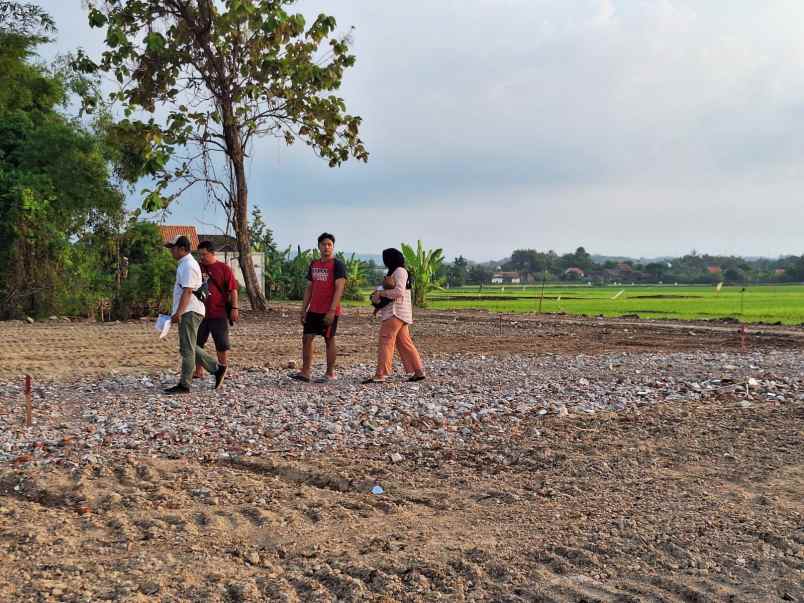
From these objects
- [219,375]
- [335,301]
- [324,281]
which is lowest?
[219,375]

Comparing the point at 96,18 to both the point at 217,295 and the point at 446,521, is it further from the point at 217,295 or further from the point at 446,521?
the point at 446,521

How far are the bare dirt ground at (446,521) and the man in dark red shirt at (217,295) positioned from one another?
344 cm

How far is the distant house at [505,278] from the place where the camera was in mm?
100838

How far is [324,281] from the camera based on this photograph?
34.4ft

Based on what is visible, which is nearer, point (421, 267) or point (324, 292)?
point (324, 292)

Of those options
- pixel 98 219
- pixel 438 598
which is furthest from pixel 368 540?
pixel 98 219

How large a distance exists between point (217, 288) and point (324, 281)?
52.2 inches

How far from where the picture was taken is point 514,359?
1473 centimetres

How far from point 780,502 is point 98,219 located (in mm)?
24120

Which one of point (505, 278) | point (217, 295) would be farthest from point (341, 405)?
point (505, 278)

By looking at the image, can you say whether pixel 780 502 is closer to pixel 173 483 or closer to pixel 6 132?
pixel 173 483

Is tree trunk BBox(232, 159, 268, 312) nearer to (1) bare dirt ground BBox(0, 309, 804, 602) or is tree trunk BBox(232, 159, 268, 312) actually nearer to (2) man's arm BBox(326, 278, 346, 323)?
(2) man's arm BBox(326, 278, 346, 323)

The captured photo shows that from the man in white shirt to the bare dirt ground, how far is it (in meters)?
2.90

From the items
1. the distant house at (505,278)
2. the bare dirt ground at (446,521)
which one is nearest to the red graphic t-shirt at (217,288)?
the bare dirt ground at (446,521)
